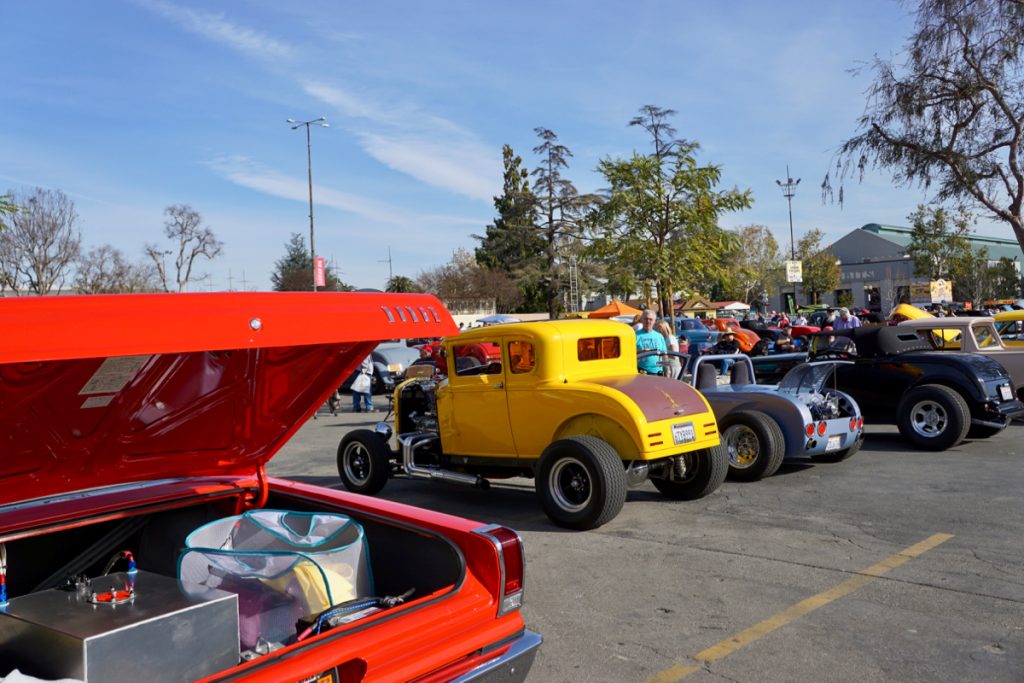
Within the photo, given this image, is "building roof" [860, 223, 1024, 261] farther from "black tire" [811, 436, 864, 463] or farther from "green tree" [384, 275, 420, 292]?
"black tire" [811, 436, 864, 463]

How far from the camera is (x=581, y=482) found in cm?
672

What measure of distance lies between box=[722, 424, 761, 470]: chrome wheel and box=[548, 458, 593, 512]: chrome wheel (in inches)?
94.9

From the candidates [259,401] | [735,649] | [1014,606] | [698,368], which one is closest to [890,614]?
[1014,606]

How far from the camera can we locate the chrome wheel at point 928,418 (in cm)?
1002

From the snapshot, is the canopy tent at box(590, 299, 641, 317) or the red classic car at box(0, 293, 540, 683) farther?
the canopy tent at box(590, 299, 641, 317)

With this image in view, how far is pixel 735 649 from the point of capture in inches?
167

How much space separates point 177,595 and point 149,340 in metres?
0.94

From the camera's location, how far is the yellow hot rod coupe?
22.0ft

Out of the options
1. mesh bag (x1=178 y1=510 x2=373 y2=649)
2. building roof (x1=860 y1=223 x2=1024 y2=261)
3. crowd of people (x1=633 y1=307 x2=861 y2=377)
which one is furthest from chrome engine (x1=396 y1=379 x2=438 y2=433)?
building roof (x1=860 y1=223 x2=1024 y2=261)

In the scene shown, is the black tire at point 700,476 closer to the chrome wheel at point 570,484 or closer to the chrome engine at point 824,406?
the chrome wheel at point 570,484

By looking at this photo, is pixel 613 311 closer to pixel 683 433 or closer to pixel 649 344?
pixel 649 344

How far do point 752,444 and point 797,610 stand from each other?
3908 mm

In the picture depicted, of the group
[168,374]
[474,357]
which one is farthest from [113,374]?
[474,357]

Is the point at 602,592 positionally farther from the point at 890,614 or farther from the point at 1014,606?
the point at 1014,606
